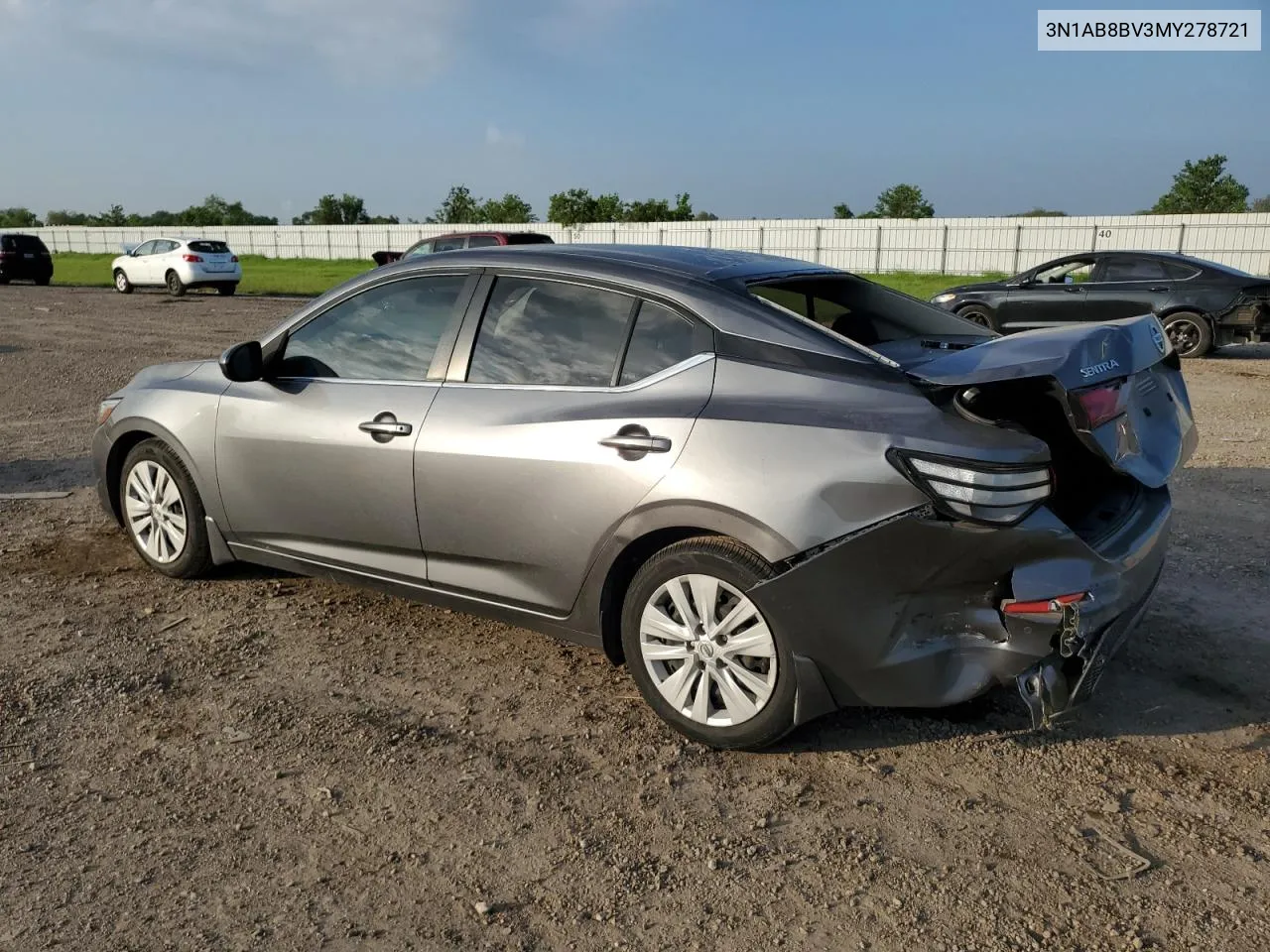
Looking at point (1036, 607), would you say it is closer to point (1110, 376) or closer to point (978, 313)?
point (1110, 376)

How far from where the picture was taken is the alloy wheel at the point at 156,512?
506 centimetres

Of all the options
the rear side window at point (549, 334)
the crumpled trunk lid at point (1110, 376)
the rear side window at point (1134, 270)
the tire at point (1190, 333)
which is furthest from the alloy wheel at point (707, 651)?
the rear side window at point (1134, 270)

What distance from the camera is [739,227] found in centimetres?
3800

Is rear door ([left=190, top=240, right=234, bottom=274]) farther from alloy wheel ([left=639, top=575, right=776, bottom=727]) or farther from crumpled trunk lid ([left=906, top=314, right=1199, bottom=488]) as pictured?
crumpled trunk lid ([left=906, top=314, right=1199, bottom=488])

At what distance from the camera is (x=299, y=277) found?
36.5 m

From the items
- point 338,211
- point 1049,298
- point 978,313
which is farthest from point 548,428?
point 338,211

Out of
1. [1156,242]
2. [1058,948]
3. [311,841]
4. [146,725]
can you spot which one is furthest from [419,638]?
[1156,242]

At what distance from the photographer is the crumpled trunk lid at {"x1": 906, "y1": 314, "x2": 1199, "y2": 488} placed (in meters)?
3.08

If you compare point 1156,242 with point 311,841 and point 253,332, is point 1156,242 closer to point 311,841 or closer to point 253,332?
point 253,332

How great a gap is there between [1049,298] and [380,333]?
1179 cm

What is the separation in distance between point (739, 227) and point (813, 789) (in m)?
36.3

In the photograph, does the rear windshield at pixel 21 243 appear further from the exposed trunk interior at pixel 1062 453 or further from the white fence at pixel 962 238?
the exposed trunk interior at pixel 1062 453

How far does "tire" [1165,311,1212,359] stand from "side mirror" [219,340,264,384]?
40.9 feet

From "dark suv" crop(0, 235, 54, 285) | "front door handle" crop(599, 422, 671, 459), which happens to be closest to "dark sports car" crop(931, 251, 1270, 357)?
"front door handle" crop(599, 422, 671, 459)
